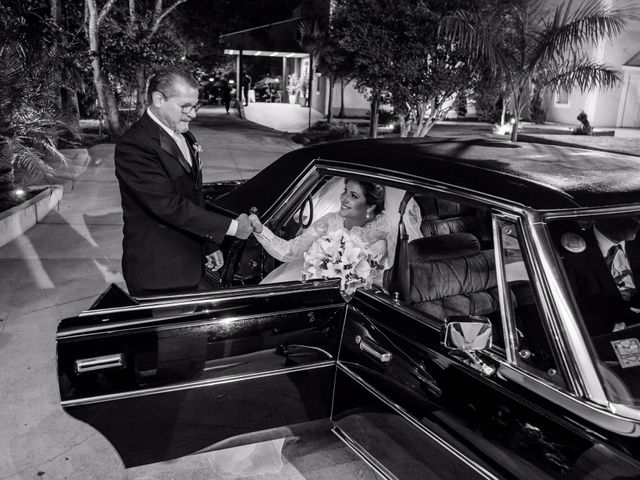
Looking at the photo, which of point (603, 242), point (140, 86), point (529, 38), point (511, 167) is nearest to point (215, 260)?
point (511, 167)

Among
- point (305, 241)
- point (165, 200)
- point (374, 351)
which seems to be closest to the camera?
point (374, 351)

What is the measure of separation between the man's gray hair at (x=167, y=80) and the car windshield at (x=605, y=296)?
180cm

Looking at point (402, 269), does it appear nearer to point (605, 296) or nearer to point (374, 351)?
point (374, 351)

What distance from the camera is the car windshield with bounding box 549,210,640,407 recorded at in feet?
6.29

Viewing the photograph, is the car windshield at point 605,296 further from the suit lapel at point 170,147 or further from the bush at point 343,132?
the bush at point 343,132

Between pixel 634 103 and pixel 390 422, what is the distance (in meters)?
27.4

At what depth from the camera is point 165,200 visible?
110 inches

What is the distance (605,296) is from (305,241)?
1552mm

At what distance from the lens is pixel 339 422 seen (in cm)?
262

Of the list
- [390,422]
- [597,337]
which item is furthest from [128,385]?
[597,337]

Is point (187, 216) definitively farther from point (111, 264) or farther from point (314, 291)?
point (111, 264)

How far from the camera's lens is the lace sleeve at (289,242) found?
312cm

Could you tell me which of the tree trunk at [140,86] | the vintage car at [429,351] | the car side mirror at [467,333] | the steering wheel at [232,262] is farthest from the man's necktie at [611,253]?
the tree trunk at [140,86]

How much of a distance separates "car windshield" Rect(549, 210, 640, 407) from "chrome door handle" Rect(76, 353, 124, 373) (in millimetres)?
1573
